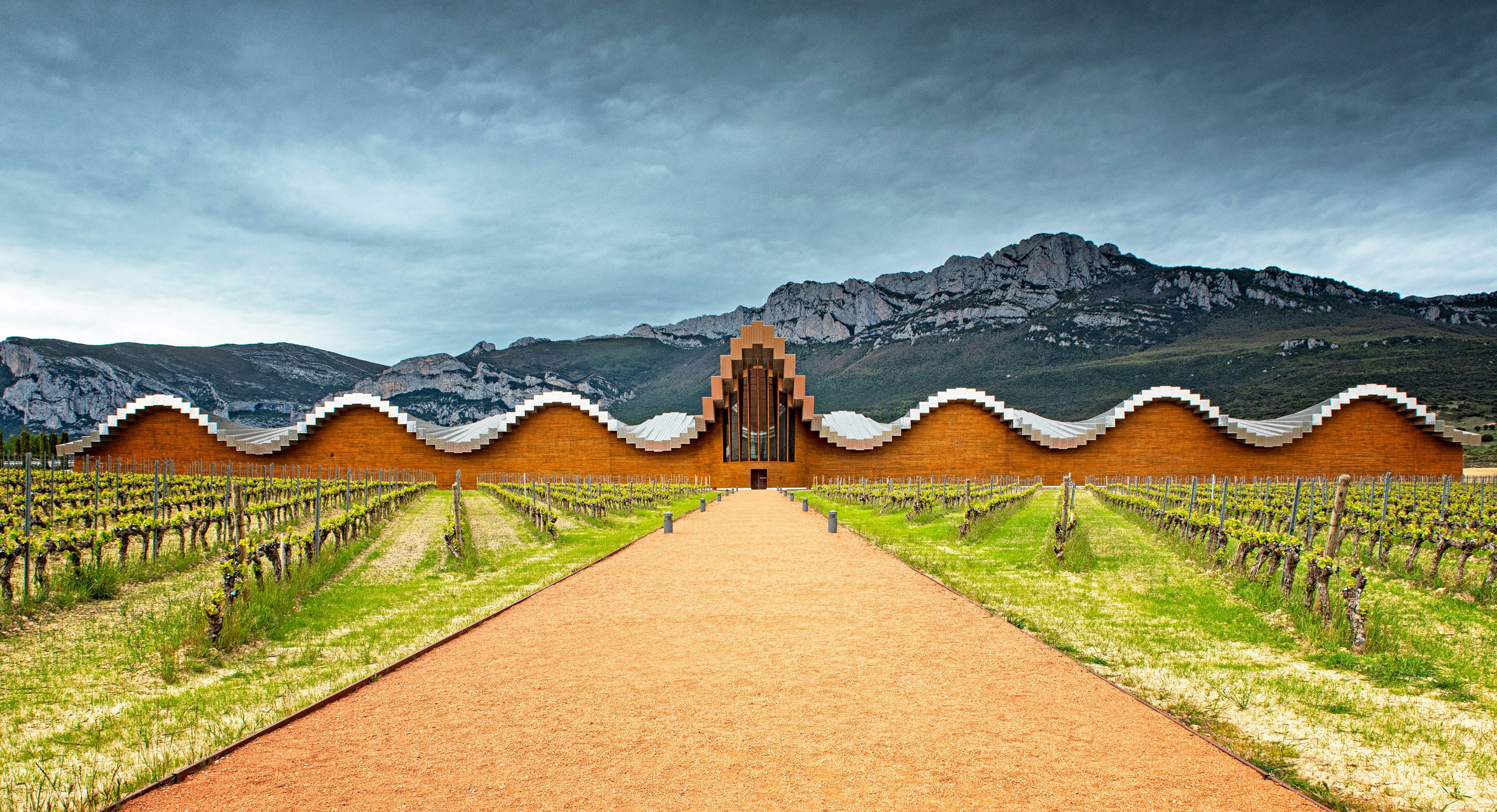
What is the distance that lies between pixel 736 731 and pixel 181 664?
20.4ft

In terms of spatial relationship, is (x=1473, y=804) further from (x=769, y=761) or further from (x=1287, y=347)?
(x=1287, y=347)

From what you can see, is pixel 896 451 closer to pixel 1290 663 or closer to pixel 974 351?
pixel 1290 663

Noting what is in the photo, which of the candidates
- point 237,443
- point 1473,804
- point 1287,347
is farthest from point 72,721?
point 1287,347

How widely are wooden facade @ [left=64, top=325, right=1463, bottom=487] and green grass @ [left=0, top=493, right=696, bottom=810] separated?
40326 mm

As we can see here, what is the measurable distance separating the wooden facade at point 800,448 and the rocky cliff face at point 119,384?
49664mm

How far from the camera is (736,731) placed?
6.20 metres

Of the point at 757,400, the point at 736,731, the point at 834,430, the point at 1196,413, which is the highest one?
the point at 757,400

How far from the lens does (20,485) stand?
85.0 ft

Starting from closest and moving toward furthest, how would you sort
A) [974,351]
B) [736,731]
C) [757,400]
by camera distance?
[736,731]
[757,400]
[974,351]

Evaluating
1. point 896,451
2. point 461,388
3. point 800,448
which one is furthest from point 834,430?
point 461,388

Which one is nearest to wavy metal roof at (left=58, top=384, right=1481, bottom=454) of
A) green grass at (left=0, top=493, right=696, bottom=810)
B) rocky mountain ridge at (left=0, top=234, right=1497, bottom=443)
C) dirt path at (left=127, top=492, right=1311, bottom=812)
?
rocky mountain ridge at (left=0, top=234, right=1497, bottom=443)

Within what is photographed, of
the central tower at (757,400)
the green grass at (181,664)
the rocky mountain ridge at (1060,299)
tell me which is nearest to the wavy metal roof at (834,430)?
the central tower at (757,400)

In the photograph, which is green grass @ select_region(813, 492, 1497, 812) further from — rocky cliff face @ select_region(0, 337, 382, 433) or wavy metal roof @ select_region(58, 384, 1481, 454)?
rocky cliff face @ select_region(0, 337, 382, 433)

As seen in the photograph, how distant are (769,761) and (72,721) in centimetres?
597
